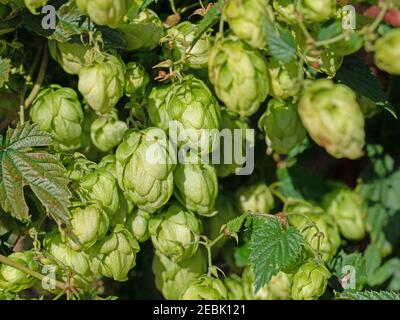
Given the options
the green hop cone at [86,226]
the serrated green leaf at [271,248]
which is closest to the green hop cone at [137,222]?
the green hop cone at [86,226]

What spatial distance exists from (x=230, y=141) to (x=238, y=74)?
54cm

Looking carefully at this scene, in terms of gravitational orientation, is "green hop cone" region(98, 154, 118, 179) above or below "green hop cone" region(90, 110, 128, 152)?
below

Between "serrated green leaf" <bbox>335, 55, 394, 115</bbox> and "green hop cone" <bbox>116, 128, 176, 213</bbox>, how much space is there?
1.38ft

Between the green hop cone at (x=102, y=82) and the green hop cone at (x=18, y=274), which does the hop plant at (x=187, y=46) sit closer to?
the green hop cone at (x=102, y=82)

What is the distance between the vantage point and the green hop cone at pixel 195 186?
170 centimetres

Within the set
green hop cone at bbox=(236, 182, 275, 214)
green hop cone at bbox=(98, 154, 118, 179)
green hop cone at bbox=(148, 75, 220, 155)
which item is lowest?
green hop cone at bbox=(236, 182, 275, 214)

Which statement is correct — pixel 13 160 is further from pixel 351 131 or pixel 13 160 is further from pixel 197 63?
pixel 351 131

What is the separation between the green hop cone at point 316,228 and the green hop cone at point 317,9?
21.1 inches

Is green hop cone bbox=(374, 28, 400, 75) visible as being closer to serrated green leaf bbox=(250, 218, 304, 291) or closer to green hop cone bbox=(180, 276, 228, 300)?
serrated green leaf bbox=(250, 218, 304, 291)

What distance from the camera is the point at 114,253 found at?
1680mm

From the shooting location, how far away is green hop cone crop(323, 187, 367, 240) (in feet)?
7.04

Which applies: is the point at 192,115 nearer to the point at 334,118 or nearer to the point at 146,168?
the point at 146,168

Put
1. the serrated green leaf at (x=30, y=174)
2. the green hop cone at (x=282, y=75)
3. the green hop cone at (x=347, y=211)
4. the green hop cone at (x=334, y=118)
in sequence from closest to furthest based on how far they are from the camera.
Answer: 1. the green hop cone at (x=334, y=118)
2. the green hop cone at (x=282, y=75)
3. the serrated green leaf at (x=30, y=174)
4. the green hop cone at (x=347, y=211)

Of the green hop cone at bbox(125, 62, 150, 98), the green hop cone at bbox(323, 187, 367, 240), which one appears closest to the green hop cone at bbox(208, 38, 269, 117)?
the green hop cone at bbox(125, 62, 150, 98)
